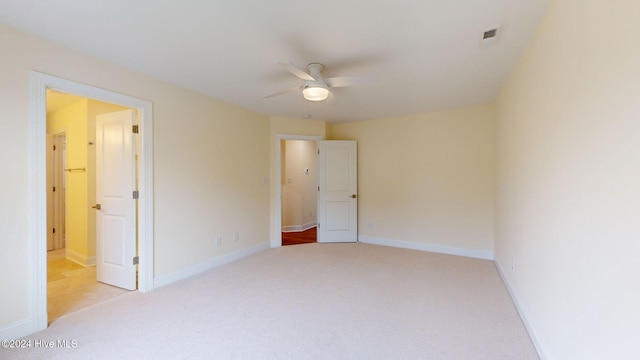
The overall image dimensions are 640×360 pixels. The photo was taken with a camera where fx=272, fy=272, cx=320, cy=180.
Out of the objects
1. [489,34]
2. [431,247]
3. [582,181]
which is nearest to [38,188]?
[582,181]

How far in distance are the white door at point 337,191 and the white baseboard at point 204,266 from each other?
4.18 ft

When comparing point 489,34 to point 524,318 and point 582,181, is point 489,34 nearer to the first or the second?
point 582,181

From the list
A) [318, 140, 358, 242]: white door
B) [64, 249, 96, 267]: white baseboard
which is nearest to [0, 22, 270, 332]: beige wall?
[318, 140, 358, 242]: white door

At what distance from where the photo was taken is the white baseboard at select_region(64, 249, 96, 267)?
13.2 feet

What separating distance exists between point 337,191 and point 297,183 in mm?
1829

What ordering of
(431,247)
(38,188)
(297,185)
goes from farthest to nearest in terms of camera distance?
1. (297,185)
2. (431,247)
3. (38,188)

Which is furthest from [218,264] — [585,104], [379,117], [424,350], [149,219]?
[585,104]

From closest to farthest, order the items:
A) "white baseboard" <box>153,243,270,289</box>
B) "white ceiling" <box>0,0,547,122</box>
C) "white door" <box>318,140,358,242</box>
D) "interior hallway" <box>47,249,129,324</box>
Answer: "white ceiling" <box>0,0,547,122</box>
"interior hallway" <box>47,249,129,324</box>
"white baseboard" <box>153,243,270,289</box>
"white door" <box>318,140,358,242</box>

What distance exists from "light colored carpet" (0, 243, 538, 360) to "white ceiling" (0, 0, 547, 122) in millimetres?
2404

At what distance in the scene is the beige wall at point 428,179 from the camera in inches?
170

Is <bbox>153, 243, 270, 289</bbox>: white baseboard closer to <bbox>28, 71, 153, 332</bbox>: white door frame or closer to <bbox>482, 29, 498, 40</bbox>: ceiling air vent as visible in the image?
<bbox>28, 71, 153, 332</bbox>: white door frame

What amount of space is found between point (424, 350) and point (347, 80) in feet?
7.34

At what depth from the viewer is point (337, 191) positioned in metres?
5.41

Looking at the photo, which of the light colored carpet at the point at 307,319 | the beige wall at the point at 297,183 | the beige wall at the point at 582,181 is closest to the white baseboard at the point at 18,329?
the light colored carpet at the point at 307,319
